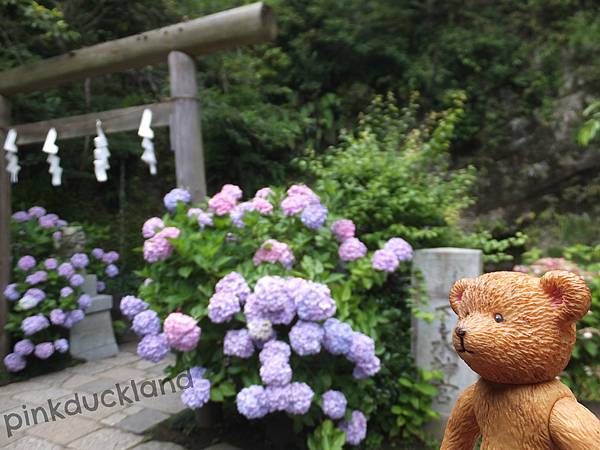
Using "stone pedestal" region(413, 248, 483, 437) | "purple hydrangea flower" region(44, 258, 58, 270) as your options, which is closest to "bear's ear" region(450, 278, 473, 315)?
"stone pedestal" region(413, 248, 483, 437)

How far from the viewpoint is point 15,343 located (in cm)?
404

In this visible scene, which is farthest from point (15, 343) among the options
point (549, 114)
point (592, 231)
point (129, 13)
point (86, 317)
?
point (549, 114)

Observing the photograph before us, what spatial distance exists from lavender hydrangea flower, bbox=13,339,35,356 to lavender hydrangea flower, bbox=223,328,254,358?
102 inches

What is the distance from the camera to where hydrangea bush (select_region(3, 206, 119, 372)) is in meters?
3.80

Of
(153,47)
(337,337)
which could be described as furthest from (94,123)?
(337,337)

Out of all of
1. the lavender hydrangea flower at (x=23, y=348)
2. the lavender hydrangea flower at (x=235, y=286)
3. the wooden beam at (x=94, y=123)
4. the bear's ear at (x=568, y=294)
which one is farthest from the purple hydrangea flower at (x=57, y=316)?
the bear's ear at (x=568, y=294)

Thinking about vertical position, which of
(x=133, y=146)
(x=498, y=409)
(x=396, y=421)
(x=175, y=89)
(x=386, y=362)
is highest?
(x=133, y=146)

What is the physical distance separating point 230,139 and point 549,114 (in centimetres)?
493

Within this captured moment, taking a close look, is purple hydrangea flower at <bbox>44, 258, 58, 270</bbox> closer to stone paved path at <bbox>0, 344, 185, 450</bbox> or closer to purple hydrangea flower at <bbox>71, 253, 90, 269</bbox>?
purple hydrangea flower at <bbox>71, 253, 90, 269</bbox>

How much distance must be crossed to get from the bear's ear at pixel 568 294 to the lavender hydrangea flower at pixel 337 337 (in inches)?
49.7

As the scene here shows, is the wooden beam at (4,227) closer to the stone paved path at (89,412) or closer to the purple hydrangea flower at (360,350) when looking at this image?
the stone paved path at (89,412)

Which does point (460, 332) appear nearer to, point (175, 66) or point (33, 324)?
point (175, 66)

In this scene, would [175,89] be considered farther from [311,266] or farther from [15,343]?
[15,343]

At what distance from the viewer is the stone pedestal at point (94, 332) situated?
432cm
